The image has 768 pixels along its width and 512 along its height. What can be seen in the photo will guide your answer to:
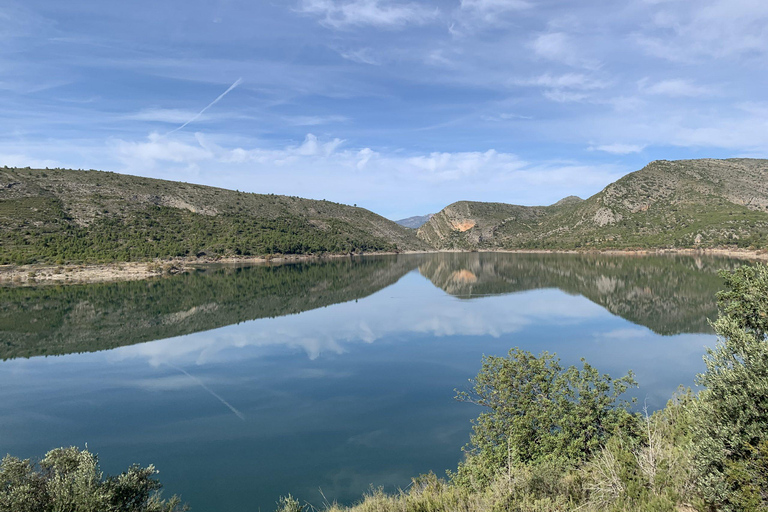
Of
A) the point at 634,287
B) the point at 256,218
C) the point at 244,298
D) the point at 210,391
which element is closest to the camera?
the point at 210,391

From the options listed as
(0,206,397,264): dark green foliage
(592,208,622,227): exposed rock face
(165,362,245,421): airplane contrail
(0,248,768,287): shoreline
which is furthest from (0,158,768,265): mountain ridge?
(165,362,245,421): airplane contrail

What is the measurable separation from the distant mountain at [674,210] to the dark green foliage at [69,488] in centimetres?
14945

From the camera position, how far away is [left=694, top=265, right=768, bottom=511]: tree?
31.2 feet

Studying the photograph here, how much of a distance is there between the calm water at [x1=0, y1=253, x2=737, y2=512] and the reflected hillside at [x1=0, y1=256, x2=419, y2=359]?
39cm

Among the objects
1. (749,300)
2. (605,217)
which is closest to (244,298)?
(749,300)

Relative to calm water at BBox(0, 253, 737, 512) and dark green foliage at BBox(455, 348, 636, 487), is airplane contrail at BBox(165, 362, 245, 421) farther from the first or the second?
dark green foliage at BBox(455, 348, 636, 487)

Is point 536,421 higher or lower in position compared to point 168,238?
lower

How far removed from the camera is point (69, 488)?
10562mm

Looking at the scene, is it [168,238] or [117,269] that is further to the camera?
[168,238]

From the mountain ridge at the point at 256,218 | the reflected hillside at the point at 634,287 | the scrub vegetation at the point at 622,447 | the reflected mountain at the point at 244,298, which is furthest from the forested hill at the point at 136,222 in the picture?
the scrub vegetation at the point at 622,447

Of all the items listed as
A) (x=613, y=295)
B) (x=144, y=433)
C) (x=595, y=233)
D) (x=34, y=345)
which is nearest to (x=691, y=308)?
(x=613, y=295)

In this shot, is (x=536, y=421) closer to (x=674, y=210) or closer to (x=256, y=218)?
(x=256, y=218)

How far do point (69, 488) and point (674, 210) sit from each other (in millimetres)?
184773

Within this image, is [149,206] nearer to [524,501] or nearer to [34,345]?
[34,345]
